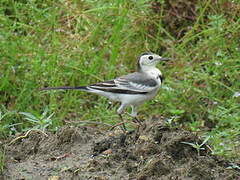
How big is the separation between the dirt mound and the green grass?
127 centimetres

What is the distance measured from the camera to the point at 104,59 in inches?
344

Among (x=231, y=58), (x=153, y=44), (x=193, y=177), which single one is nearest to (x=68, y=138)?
(x=193, y=177)

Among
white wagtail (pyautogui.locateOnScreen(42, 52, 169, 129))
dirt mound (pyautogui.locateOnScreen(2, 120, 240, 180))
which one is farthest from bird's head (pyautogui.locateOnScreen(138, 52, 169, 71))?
dirt mound (pyautogui.locateOnScreen(2, 120, 240, 180))

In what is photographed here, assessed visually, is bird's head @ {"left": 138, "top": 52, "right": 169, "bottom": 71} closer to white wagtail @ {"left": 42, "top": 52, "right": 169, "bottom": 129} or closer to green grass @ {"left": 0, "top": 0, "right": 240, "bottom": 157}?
white wagtail @ {"left": 42, "top": 52, "right": 169, "bottom": 129}

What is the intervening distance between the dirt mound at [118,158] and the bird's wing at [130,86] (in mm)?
903

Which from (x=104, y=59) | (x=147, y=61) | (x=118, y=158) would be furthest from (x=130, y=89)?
(x=104, y=59)

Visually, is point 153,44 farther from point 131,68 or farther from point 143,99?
point 143,99

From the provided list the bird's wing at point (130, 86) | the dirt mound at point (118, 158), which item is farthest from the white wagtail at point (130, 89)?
the dirt mound at point (118, 158)

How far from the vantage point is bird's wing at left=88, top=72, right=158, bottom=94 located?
6.78m

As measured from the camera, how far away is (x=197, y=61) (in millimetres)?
8523

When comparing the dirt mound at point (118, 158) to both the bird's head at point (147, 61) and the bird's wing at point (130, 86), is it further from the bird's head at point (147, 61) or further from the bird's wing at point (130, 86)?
the bird's head at point (147, 61)

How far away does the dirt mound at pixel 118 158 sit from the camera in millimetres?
5109

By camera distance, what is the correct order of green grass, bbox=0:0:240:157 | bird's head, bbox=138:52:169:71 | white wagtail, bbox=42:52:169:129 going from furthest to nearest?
green grass, bbox=0:0:240:157 → bird's head, bbox=138:52:169:71 → white wagtail, bbox=42:52:169:129

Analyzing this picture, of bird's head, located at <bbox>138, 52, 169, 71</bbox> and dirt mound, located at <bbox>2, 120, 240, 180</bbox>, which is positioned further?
bird's head, located at <bbox>138, 52, 169, 71</bbox>
